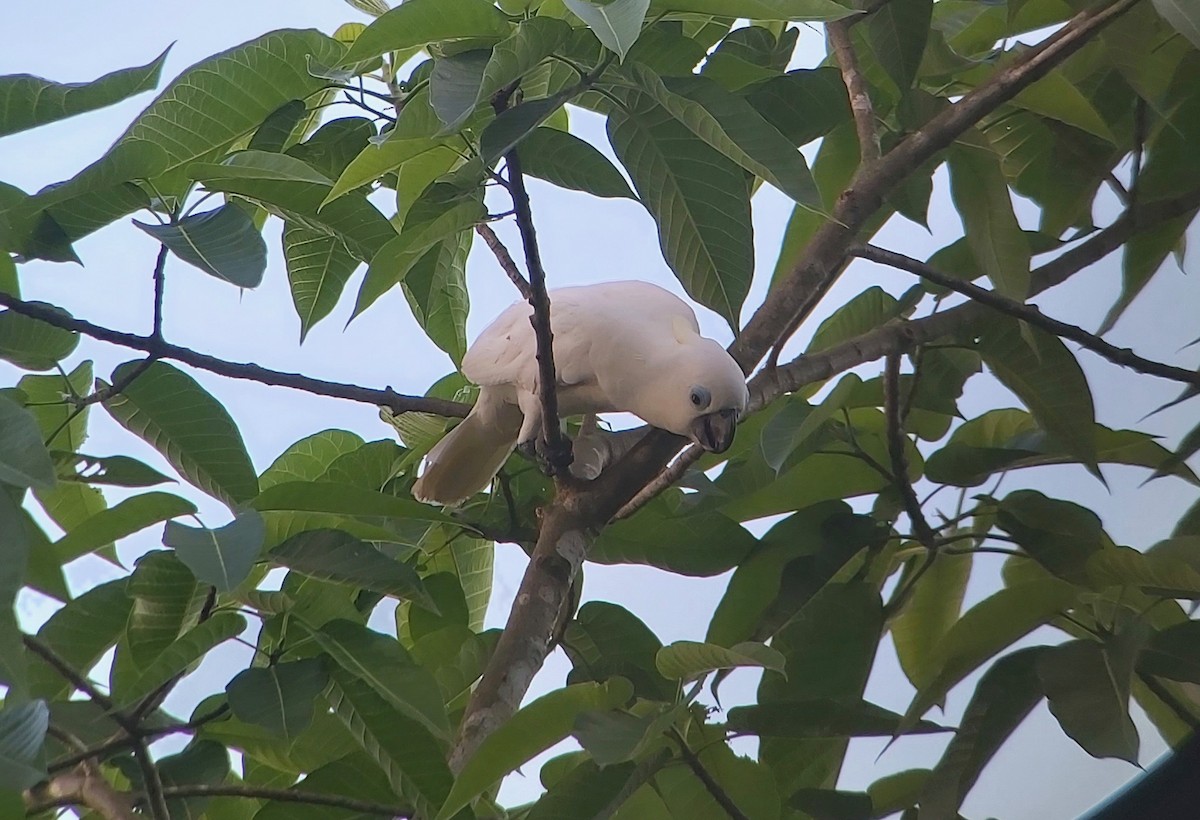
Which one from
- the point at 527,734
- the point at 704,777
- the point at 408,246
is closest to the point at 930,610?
the point at 704,777

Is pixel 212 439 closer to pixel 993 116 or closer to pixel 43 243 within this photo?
pixel 43 243

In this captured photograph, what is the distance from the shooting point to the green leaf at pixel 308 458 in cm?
99

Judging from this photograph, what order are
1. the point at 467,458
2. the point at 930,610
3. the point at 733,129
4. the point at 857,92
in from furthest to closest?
the point at 467,458
the point at 930,610
the point at 857,92
the point at 733,129

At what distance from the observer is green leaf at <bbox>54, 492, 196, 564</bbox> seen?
69 centimetres

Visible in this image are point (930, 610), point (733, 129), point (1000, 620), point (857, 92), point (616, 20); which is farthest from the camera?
point (930, 610)

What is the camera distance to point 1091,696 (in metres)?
0.75

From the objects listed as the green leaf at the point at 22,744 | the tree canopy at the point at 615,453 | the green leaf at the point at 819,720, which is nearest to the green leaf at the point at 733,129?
the tree canopy at the point at 615,453

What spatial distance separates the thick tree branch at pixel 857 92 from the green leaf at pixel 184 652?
62 centimetres

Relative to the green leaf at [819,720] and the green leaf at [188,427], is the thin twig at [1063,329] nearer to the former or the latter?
the green leaf at [819,720]

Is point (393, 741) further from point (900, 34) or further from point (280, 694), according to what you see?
point (900, 34)

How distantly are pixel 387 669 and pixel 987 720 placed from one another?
1.44 ft

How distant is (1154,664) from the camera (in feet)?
2.60

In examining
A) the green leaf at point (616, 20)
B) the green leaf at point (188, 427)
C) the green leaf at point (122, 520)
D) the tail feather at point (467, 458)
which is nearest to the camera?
the green leaf at point (616, 20)

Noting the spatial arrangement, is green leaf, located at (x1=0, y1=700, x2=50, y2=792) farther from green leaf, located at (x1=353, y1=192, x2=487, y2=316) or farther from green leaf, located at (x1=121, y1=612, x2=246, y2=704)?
green leaf, located at (x1=353, y1=192, x2=487, y2=316)
